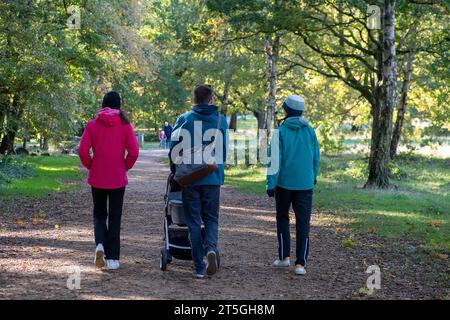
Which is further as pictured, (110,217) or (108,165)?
(110,217)

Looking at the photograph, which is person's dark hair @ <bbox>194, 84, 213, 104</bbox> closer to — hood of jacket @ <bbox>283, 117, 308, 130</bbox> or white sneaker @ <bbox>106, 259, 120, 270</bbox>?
hood of jacket @ <bbox>283, 117, 308, 130</bbox>

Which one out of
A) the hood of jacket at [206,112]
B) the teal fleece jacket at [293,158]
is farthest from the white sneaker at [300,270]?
the hood of jacket at [206,112]

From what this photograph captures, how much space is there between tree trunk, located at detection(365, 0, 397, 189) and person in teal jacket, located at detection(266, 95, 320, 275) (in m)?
10.9

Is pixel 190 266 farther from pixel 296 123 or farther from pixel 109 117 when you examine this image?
pixel 296 123

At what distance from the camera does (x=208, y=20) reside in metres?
24.0

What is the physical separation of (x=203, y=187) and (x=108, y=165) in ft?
3.83

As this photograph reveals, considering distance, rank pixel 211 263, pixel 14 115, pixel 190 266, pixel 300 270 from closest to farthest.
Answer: pixel 211 263 → pixel 300 270 → pixel 190 266 → pixel 14 115

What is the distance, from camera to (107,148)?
27.6 ft

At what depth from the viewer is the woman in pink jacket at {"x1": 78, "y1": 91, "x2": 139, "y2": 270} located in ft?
27.4

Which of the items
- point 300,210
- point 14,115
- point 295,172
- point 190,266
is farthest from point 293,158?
point 14,115
